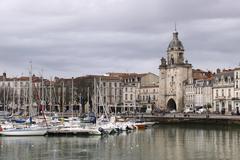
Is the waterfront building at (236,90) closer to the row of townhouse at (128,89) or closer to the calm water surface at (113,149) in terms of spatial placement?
the row of townhouse at (128,89)

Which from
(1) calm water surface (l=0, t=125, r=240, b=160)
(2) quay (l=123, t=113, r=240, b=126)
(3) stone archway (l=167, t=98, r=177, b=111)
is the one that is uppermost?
(3) stone archway (l=167, t=98, r=177, b=111)

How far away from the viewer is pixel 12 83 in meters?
157

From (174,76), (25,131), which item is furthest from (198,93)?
(25,131)

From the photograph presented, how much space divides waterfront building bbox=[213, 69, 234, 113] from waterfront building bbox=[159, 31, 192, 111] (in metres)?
11.6

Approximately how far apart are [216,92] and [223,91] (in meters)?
2.30

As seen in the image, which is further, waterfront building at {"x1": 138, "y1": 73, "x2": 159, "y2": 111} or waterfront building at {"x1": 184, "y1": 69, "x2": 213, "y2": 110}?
waterfront building at {"x1": 138, "y1": 73, "x2": 159, "y2": 111}

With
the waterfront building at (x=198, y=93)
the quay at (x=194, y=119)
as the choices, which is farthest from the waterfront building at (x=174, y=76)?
the quay at (x=194, y=119)

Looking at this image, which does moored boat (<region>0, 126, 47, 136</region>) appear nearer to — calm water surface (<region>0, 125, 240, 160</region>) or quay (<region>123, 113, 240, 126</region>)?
calm water surface (<region>0, 125, 240, 160</region>)

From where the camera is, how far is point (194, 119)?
9325 cm

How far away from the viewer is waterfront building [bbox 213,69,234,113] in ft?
349

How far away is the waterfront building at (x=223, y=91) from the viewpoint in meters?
106

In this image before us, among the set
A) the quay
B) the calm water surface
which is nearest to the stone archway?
the quay

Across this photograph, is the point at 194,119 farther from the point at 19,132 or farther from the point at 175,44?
the point at 19,132

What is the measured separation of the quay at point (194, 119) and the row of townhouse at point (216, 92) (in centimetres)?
1199
